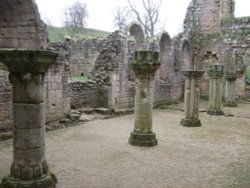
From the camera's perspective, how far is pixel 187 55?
21562mm

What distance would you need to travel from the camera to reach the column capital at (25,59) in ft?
15.3

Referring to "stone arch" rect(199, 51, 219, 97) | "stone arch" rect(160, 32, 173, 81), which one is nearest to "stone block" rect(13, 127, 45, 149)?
"stone arch" rect(160, 32, 173, 81)

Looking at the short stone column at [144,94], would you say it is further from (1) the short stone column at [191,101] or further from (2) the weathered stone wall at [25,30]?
(2) the weathered stone wall at [25,30]

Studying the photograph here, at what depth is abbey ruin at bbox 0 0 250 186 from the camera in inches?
196

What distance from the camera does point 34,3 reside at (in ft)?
34.2

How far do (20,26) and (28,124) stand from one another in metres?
6.42

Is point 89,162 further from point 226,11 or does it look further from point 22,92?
point 226,11

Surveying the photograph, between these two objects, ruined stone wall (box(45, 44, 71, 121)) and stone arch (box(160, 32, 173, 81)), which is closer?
ruined stone wall (box(45, 44, 71, 121))

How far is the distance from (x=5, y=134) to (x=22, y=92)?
4628 millimetres

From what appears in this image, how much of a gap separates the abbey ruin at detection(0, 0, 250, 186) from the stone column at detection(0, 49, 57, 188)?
0.6 inches

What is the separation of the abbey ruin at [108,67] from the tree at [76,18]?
36.4 ft

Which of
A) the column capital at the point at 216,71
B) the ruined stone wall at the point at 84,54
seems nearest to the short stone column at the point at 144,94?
the column capital at the point at 216,71

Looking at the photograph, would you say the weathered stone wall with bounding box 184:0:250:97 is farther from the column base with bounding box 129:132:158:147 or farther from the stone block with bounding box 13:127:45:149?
the stone block with bounding box 13:127:45:149

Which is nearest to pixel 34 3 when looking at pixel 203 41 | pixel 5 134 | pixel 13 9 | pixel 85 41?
pixel 13 9
